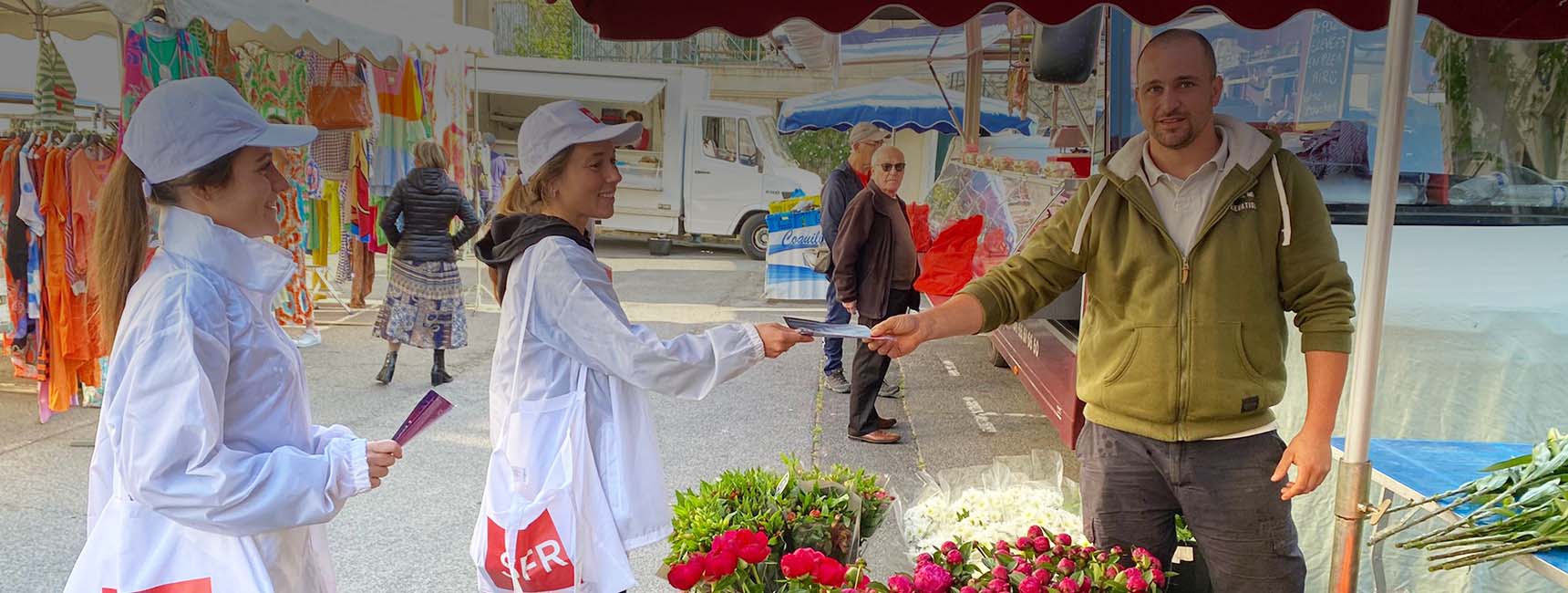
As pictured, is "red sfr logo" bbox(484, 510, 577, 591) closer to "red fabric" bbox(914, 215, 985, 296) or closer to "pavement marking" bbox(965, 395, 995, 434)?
"red fabric" bbox(914, 215, 985, 296)

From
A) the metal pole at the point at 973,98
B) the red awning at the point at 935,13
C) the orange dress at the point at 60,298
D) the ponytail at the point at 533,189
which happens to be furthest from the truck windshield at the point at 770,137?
the ponytail at the point at 533,189

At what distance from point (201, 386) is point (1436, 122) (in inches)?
169

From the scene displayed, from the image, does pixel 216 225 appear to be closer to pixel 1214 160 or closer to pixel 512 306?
pixel 512 306

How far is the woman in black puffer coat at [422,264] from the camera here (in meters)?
7.17

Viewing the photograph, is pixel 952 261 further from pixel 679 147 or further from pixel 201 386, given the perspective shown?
pixel 679 147

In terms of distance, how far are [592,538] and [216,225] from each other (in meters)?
1.02

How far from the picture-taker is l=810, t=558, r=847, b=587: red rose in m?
1.87

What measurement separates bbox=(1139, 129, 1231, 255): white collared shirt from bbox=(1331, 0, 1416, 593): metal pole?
0.29m

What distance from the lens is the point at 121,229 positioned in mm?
1837

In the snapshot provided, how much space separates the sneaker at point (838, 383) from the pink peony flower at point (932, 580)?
5422mm

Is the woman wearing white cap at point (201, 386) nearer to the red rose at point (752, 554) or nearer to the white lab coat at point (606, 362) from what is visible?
the white lab coat at point (606, 362)

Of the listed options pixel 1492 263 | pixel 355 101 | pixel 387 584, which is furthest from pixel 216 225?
pixel 355 101

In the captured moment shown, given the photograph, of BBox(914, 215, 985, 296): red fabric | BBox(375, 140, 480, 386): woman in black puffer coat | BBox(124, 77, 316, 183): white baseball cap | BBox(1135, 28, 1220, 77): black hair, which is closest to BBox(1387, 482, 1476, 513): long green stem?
BBox(1135, 28, 1220, 77): black hair

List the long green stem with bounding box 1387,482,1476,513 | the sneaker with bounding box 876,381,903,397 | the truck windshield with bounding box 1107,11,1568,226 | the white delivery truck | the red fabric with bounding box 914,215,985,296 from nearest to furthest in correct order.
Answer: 1. the long green stem with bounding box 1387,482,1476,513
2. the truck windshield with bounding box 1107,11,1568,226
3. the red fabric with bounding box 914,215,985,296
4. the sneaker with bounding box 876,381,903,397
5. the white delivery truck
